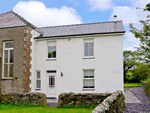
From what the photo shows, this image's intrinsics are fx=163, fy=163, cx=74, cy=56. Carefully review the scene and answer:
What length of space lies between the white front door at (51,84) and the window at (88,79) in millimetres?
2680

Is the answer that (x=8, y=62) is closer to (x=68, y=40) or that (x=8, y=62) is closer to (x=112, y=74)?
(x=68, y=40)

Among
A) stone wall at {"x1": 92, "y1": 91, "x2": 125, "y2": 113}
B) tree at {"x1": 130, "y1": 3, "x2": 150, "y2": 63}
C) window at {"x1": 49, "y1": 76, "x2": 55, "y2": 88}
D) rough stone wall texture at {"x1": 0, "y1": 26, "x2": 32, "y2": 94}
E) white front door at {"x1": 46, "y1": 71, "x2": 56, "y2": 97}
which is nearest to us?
stone wall at {"x1": 92, "y1": 91, "x2": 125, "y2": 113}

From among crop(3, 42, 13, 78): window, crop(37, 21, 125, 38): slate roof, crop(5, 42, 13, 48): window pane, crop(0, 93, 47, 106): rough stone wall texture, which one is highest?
crop(37, 21, 125, 38): slate roof

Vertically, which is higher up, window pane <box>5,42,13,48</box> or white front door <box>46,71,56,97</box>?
window pane <box>5,42,13,48</box>

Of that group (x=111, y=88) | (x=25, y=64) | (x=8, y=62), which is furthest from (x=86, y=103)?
(x=8, y=62)

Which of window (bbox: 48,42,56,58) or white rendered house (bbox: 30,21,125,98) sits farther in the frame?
window (bbox: 48,42,56,58)

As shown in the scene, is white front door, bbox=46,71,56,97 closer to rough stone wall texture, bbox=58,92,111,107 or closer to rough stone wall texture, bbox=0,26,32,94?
rough stone wall texture, bbox=0,26,32,94

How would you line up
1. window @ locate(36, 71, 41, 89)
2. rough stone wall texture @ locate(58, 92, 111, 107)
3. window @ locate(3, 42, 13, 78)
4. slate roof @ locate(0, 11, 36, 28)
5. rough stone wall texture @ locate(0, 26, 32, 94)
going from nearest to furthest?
rough stone wall texture @ locate(58, 92, 111, 107) < rough stone wall texture @ locate(0, 26, 32, 94) < window @ locate(3, 42, 13, 78) < slate roof @ locate(0, 11, 36, 28) < window @ locate(36, 71, 41, 89)

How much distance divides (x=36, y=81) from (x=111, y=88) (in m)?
6.41

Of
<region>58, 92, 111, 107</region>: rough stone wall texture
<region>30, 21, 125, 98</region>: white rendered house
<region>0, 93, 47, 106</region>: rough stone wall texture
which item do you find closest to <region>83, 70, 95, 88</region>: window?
<region>30, 21, 125, 98</region>: white rendered house

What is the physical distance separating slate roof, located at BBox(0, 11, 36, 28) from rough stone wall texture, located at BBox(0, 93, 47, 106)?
225 inches

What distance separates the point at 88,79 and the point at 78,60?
1.75 meters

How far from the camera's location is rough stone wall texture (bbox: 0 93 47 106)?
9.94 metres

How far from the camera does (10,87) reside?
12.7 m
